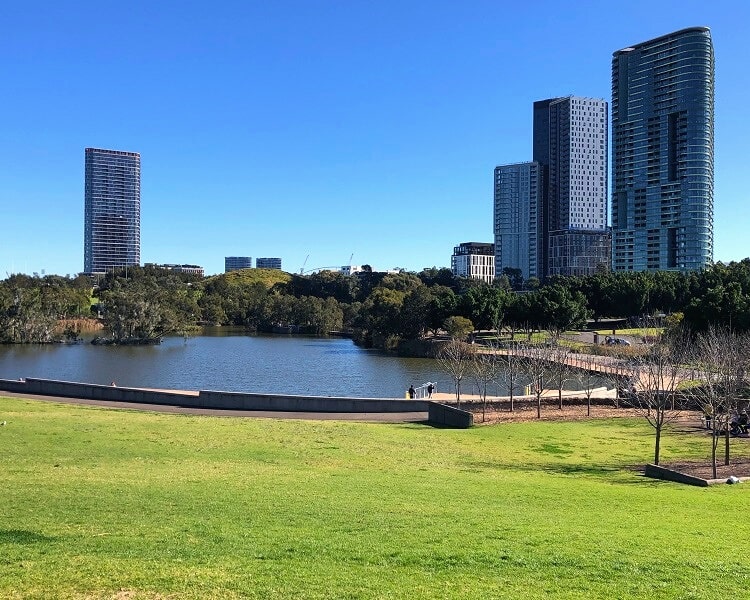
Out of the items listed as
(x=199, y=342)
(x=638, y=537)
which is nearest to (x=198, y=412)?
(x=638, y=537)

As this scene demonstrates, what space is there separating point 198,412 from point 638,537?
855 inches

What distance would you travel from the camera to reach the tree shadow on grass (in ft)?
32.1

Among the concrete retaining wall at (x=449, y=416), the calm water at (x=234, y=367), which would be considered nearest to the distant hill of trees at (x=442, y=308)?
the calm water at (x=234, y=367)

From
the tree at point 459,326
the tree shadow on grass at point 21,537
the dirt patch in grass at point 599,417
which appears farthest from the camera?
the tree at point 459,326

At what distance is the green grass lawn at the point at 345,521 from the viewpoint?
8.41 m

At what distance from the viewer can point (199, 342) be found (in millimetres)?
97188

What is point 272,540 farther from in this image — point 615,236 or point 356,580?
point 615,236

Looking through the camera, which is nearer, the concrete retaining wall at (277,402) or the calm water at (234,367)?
the concrete retaining wall at (277,402)

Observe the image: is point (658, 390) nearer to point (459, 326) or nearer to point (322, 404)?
point (322, 404)

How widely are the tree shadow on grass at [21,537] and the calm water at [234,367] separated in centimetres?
3097

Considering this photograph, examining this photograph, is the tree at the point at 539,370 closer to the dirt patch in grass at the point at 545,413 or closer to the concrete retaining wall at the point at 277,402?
the dirt patch in grass at the point at 545,413

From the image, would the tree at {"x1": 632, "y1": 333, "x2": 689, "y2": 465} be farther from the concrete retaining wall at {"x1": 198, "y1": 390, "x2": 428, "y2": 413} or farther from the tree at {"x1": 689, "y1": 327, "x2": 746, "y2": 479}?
the concrete retaining wall at {"x1": 198, "y1": 390, "x2": 428, "y2": 413}

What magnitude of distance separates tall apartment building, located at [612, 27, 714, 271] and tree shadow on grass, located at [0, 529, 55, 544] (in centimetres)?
14635

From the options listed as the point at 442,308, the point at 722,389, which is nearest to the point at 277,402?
the point at 722,389
